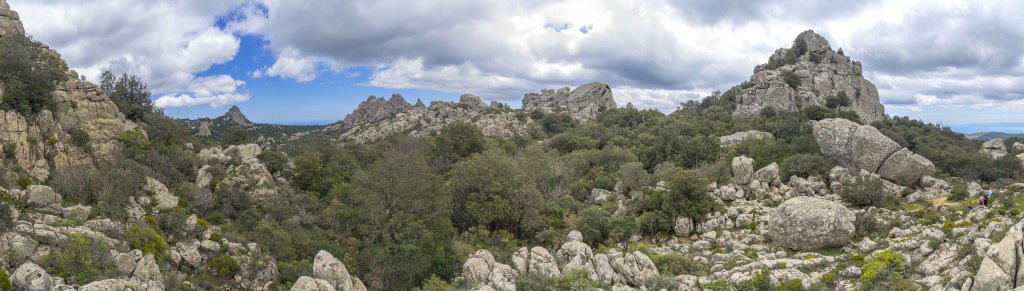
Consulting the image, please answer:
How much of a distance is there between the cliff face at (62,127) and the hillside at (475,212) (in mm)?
131

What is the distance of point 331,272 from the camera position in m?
23.0

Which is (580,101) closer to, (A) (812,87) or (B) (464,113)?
(B) (464,113)

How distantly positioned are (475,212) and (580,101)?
255 ft

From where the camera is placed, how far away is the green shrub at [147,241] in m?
25.6

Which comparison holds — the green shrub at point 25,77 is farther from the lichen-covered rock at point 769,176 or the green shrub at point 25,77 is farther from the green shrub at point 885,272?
the lichen-covered rock at point 769,176

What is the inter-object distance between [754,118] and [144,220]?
206ft

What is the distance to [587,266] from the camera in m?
23.0

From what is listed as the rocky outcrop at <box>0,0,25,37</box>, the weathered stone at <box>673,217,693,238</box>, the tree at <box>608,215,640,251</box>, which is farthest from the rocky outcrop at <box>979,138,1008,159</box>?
the rocky outcrop at <box>0,0,25,37</box>

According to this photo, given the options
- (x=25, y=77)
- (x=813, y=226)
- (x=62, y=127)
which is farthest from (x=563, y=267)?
(x=25, y=77)

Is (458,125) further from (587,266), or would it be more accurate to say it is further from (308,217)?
(587,266)

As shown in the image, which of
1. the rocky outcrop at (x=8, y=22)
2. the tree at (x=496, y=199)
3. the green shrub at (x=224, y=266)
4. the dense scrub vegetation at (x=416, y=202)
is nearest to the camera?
the green shrub at (x=224, y=266)

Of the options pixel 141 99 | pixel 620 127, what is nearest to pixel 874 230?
pixel 620 127

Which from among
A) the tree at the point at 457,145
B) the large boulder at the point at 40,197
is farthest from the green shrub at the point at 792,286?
the tree at the point at 457,145

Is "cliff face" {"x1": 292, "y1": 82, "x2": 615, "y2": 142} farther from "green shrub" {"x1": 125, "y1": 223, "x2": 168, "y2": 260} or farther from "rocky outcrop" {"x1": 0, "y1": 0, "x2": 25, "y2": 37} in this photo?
"green shrub" {"x1": 125, "y1": 223, "x2": 168, "y2": 260}
